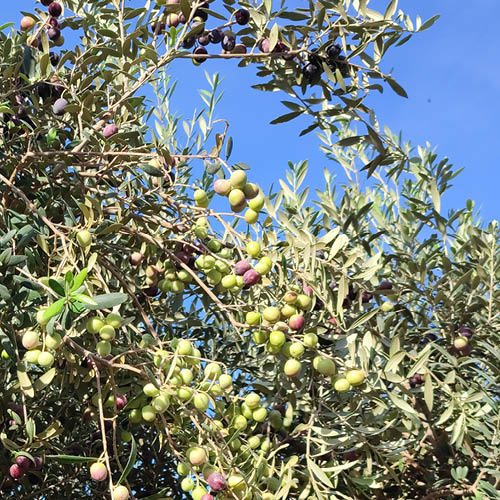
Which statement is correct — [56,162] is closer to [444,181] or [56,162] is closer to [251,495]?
[251,495]

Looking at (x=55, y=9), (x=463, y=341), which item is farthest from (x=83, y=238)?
(x=463, y=341)

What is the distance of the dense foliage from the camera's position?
1.51 m

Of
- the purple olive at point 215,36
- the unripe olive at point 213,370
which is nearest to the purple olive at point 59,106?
the purple olive at point 215,36

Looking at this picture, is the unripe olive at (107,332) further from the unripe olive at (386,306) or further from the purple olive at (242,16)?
the purple olive at (242,16)

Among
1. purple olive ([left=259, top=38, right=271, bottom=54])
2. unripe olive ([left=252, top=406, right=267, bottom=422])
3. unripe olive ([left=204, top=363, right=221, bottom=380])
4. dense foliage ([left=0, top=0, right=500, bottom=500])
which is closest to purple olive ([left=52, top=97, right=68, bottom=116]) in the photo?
dense foliage ([left=0, top=0, right=500, bottom=500])

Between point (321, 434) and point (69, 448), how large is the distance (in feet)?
2.68

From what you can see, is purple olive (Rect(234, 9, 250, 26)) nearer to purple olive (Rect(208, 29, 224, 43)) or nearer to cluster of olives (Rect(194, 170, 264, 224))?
purple olive (Rect(208, 29, 224, 43))

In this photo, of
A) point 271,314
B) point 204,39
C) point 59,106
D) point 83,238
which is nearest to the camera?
point 83,238

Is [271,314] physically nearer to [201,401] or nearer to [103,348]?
[201,401]

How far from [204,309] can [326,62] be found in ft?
2.41

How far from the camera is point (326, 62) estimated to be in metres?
2.00

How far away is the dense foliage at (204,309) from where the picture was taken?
1.51 metres

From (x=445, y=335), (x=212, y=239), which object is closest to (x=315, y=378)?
(x=212, y=239)

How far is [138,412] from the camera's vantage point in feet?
5.08
